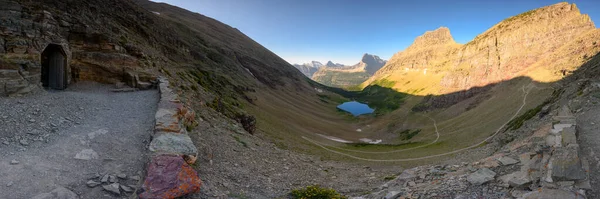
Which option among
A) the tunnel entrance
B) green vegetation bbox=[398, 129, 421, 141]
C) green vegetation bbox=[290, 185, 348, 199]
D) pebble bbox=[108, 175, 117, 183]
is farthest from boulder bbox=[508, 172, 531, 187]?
green vegetation bbox=[398, 129, 421, 141]

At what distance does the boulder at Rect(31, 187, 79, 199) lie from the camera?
25.4ft

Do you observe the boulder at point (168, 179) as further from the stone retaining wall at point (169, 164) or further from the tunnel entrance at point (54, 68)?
the tunnel entrance at point (54, 68)

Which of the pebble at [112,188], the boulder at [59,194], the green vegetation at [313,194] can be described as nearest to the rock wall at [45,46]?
the boulder at [59,194]

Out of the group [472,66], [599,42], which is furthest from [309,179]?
[472,66]

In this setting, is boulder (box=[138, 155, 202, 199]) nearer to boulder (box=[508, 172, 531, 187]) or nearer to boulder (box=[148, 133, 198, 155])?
boulder (box=[148, 133, 198, 155])

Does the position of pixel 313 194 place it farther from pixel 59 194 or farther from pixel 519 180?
pixel 59 194

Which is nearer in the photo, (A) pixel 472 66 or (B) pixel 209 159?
(B) pixel 209 159

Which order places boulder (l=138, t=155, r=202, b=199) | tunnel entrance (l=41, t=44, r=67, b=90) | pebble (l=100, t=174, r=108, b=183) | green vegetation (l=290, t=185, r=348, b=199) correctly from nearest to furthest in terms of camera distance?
boulder (l=138, t=155, r=202, b=199), pebble (l=100, t=174, r=108, b=183), green vegetation (l=290, t=185, r=348, b=199), tunnel entrance (l=41, t=44, r=67, b=90)

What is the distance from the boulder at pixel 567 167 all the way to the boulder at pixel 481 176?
1.95 m

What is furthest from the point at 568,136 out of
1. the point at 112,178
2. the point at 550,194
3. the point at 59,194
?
the point at 59,194

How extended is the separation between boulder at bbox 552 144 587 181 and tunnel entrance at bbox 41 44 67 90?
28.5m

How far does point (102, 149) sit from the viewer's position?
1087 cm

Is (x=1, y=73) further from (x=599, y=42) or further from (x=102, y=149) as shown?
(x=599, y=42)

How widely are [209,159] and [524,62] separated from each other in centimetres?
10469
